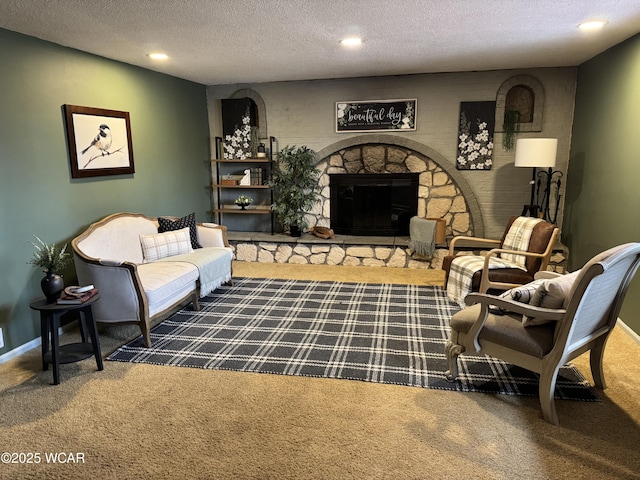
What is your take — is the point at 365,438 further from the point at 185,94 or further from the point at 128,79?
the point at 185,94

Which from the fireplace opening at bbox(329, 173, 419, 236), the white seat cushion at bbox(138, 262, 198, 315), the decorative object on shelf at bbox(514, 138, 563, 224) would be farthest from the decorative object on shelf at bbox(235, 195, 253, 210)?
the decorative object on shelf at bbox(514, 138, 563, 224)

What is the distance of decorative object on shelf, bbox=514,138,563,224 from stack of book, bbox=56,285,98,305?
4.06 m

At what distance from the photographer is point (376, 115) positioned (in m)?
5.39

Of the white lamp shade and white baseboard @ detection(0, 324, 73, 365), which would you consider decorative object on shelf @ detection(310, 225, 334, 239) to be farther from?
white baseboard @ detection(0, 324, 73, 365)

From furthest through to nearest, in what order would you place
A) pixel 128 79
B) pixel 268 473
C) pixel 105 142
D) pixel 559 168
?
1. pixel 559 168
2. pixel 128 79
3. pixel 105 142
4. pixel 268 473

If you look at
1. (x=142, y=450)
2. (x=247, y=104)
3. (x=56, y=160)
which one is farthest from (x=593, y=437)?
(x=247, y=104)

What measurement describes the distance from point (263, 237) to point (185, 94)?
79.2 inches

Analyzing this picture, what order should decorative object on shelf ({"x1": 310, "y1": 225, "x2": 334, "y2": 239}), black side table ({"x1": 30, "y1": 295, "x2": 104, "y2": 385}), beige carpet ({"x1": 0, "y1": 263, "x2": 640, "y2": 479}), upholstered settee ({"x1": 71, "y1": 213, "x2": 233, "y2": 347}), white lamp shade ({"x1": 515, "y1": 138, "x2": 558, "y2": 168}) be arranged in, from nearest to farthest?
beige carpet ({"x1": 0, "y1": 263, "x2": 640, "y2": 479}), black side table ({"x1": 30, "y1": 295, "x2": 104, "y2": 385}), upholstered settee ({"x1": 71, "y1": 213, "x2": 233, "y2": 347}), white lamp shade ({"x1": 515, "y1": 138, "x2": 558, "y2": 168}), decorative object on shelf ({"x1": 310, "y1": 225, "x2": 334, "y2": 239})

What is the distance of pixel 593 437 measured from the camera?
2135 mm

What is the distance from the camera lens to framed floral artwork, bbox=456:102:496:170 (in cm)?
511

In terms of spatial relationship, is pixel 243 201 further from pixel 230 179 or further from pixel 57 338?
pixel 57 338

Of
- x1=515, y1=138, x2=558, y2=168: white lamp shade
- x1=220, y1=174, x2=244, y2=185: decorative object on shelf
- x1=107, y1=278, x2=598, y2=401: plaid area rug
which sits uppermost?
x1=515, y1=138, x2=558, y2=168: white lamp shade

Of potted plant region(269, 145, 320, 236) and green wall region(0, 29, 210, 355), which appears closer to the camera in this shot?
green wall region(0, 29, 210, 355)

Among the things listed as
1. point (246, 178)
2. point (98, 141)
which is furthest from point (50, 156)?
point (246, 178)
